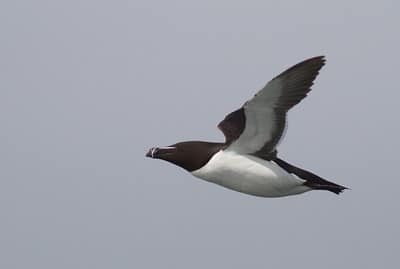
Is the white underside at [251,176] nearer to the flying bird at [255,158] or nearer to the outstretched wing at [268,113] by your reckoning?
the flying bird at [255,158]

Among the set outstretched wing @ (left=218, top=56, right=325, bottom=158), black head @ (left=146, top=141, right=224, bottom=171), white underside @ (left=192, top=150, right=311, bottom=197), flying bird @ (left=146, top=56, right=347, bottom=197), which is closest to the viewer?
outstretched wing @ (left=218, top=56, right=325, bottom=158)

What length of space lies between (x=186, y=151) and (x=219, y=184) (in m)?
0.78

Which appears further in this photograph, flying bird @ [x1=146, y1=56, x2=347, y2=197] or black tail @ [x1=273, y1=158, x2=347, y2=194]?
black tail @ [x1=273, y1=158, x2=347, y2=194]

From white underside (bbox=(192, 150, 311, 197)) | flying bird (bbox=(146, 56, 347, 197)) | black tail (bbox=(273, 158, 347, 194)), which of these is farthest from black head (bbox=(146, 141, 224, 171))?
black tail (bbox=(273, 158, 347, 194))

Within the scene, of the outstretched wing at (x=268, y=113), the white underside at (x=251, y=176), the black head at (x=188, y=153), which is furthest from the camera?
the black head at (x=188, y=153)

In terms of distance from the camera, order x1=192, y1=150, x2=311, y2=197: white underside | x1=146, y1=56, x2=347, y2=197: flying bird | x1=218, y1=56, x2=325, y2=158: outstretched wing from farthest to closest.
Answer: x1=192, y1=150, x2=311, y2=197: white underside
x1=146, y1=56, x2=347, y2=197: flying bird
x1=218, y1=56, x2=325, y2=158: outstretched wing

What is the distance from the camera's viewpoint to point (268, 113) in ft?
37.2

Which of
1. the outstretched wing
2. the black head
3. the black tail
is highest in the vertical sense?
the outstretched wing

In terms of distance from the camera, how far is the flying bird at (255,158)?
1134 cm

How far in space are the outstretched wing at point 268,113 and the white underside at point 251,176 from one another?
165mm

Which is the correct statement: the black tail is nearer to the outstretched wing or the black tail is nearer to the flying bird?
the flying bird

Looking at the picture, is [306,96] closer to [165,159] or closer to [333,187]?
[333,187]

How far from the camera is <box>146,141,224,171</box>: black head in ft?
39.9

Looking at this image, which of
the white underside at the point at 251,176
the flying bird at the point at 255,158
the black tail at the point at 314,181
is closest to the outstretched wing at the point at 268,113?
the flying bird at the point at 255,158
